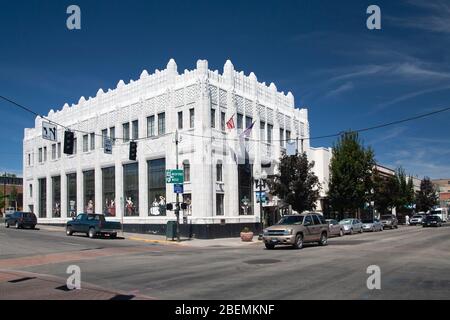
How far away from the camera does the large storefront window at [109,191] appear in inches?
1758

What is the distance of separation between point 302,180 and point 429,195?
68.8 meters

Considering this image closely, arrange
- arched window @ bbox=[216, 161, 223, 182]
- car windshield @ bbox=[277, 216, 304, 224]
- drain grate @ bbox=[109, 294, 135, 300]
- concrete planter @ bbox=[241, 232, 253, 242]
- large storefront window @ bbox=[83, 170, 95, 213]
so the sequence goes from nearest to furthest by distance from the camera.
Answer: drain grate @ bbox=[109, 294, 135, 300] → car windshield @ bbox=[277, 216, 304, 224] → concrete planter @ bbox=[241, 232, 253, 242] → arched window @ bbox=[216, 161, 223, 182] → large storefront window @ bbox=[83, 170, 95, 213]

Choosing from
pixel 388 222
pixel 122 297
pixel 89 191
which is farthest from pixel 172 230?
pixel 388 222

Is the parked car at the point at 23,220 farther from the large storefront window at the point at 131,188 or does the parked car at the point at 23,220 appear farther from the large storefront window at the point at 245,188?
the large storefront window at the point at 245,188

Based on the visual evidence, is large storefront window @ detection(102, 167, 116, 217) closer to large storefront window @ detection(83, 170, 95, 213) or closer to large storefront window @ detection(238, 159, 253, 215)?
large storefront window @ detection(83, 170, 95, 213)

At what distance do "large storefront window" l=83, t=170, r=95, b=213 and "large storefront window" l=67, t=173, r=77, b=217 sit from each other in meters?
1.97

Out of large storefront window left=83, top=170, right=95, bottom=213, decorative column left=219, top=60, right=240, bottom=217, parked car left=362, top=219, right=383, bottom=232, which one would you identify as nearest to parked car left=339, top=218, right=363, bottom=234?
parked car left=362, top=219, right=383, bottom=232

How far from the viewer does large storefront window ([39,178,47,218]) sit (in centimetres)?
5525

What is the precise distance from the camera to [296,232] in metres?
25.1

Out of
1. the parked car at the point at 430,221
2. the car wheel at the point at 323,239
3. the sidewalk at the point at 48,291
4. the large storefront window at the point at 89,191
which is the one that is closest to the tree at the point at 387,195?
the parked car at the point at 430,221

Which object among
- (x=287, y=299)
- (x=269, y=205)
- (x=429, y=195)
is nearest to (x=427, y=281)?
(x=287, y=299)

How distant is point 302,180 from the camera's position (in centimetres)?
4034
